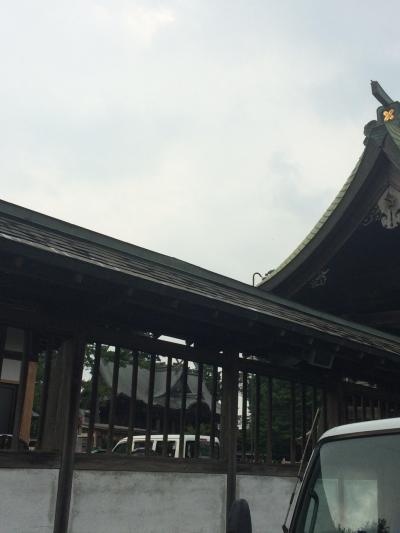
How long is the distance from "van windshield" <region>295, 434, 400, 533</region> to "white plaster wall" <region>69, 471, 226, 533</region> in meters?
2.92

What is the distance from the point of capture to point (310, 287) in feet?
35.6

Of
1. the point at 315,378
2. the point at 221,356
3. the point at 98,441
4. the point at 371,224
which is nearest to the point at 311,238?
the point at 371,224

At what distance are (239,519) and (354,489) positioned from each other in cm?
72

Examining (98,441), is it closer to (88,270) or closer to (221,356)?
(221,356)

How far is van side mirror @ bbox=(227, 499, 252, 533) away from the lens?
3285 millimetres

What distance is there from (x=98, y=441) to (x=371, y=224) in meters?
28.9

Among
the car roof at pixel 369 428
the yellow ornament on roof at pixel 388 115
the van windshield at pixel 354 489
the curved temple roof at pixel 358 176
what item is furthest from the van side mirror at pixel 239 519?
the yellow ornament on roof at pixel 388 115

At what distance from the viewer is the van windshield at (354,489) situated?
332cm

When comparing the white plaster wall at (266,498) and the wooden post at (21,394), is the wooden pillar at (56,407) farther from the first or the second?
the white plaster wall at (266,498)

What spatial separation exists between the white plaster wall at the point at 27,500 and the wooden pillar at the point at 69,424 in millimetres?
69

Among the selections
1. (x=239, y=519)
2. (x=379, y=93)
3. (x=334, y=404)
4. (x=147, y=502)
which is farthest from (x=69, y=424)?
(x=379, y=93)

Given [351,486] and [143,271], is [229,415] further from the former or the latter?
[351,486]

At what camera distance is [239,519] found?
10.8ft

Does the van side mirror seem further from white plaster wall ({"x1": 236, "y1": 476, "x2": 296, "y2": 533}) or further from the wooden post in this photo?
white plaster wall ({"x1": 236, "y1": 476, "x2": 296, "y2": 533})
